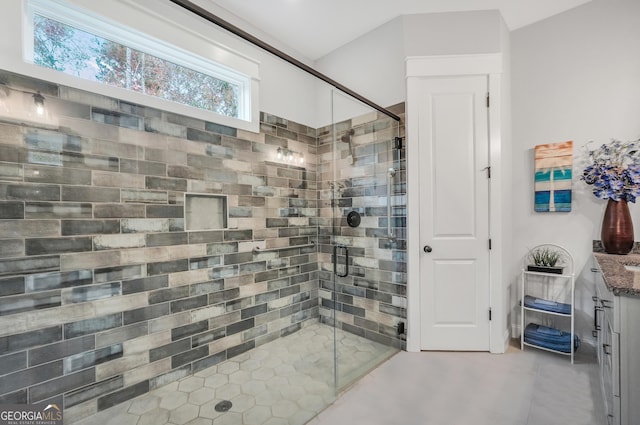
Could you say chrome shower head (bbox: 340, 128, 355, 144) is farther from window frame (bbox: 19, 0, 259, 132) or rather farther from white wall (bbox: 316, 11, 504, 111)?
window frame (bbox: 19, 0, 259, 132)

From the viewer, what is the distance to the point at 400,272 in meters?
2.66

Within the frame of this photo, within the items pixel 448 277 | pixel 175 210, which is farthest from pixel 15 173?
pixel 448 277

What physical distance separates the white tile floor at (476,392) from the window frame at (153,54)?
243 cm

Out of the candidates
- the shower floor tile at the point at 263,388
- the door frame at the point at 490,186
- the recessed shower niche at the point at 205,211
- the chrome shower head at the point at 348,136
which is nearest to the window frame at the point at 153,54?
the recessed shower niche at the point at 205,211

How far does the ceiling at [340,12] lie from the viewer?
2.45 metres

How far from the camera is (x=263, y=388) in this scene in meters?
2.10

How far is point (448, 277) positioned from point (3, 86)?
129 inches

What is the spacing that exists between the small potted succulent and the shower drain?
8.90ft

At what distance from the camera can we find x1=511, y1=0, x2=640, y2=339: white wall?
236cm

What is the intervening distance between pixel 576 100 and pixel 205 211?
3407 millimetres

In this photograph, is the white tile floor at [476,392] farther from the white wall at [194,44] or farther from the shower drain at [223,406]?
the white wall at [194,44]

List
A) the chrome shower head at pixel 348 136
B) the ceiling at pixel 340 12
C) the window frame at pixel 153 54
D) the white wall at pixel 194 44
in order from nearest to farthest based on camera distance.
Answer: the white wall at pixel 194 44 → the window frame at pixel 153 54 → the ceiling at pixel 340 12 → the chrome shower head at pixel 348 136

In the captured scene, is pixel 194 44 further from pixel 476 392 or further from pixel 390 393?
pixel 476 392

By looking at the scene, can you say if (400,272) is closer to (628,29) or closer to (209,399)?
(209,399)
